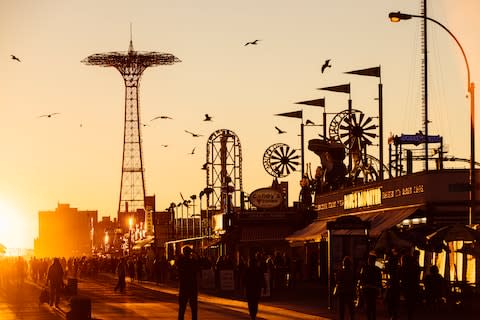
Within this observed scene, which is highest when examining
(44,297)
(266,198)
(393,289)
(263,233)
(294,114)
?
(294,114)

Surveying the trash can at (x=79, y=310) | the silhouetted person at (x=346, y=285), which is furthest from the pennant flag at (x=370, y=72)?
the trash can at (x=79, y=310)

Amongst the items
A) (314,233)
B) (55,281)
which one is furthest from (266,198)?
(55,281)

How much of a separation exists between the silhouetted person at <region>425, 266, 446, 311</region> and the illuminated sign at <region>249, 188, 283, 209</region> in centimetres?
4601

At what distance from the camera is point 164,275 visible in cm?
8444

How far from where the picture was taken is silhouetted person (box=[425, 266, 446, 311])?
38.0 m

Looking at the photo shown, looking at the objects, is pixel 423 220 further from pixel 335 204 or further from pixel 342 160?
pixel 342 160

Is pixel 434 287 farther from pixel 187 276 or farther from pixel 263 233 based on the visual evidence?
pixel 263 233

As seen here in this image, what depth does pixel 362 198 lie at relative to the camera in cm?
6281

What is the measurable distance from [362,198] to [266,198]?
884 inches

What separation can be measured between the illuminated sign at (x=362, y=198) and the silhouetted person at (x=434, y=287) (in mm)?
20206

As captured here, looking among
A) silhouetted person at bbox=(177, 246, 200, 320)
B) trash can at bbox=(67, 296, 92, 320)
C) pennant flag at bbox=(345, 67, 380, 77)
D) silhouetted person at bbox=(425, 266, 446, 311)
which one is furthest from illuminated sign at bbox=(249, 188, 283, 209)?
silhouetted person at bbox=(177, 246, 200, 320)

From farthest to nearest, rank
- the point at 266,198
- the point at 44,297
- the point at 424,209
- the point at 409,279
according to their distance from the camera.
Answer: the point at 266,198, the point at 424,209, the point at 44,297, the point at 409,279

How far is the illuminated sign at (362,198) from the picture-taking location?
59.1 metres

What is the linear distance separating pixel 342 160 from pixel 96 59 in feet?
268
